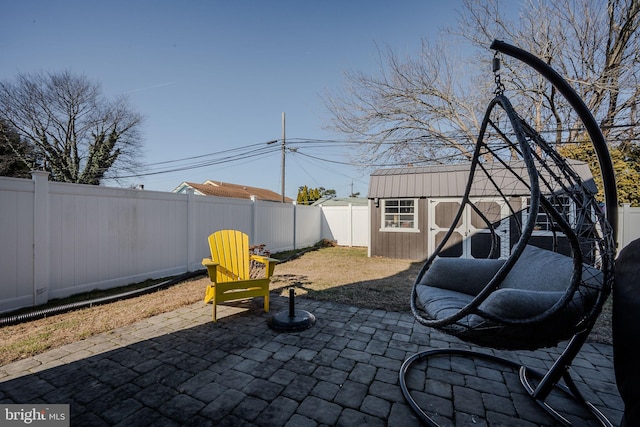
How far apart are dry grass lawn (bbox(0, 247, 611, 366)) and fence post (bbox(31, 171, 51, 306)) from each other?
1.97ft

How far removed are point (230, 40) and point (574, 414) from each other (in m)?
7.81

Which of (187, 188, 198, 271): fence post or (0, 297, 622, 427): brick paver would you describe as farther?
(187, 188, 198, 271): fence post

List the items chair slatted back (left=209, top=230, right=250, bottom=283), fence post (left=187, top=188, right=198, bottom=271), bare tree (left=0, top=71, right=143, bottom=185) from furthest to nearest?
bare tree (left=0, top=71, right=143, bottom=185)
fence post (left=187, top=188, right=198, bottom=271)
chair slatted back (left=209, top=230, right=250, bottom=283)

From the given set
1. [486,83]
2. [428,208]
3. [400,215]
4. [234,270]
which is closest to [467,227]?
[428,208]

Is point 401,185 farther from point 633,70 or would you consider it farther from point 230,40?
point 633,70

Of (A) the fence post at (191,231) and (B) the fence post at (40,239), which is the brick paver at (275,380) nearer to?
(B) the fence post at (40,239)

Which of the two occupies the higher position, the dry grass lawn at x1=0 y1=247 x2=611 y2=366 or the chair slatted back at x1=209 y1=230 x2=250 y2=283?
the chair slatted back at x1=209 y1=230 x2=250 y2=283

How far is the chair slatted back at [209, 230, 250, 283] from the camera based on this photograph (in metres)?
3.46

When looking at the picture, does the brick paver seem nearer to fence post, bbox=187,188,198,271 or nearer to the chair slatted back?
the chair slatted back

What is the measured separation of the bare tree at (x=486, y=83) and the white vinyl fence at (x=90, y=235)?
667 centimetres

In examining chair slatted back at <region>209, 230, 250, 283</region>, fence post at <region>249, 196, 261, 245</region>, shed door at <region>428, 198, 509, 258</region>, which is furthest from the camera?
fence post at <region>249, 196, 261, 245</region>

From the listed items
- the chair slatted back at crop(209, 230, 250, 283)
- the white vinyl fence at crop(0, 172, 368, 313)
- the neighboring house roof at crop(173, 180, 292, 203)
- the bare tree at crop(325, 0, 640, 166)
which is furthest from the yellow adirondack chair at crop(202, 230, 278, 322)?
the neighboring house roof at crop(173, 180, 292, 203)

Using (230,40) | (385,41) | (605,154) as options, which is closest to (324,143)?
(385,41)

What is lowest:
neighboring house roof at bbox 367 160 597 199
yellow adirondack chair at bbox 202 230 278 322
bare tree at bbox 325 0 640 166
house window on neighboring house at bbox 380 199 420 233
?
yellow adirondack chair at bbox 202 230 278 322
